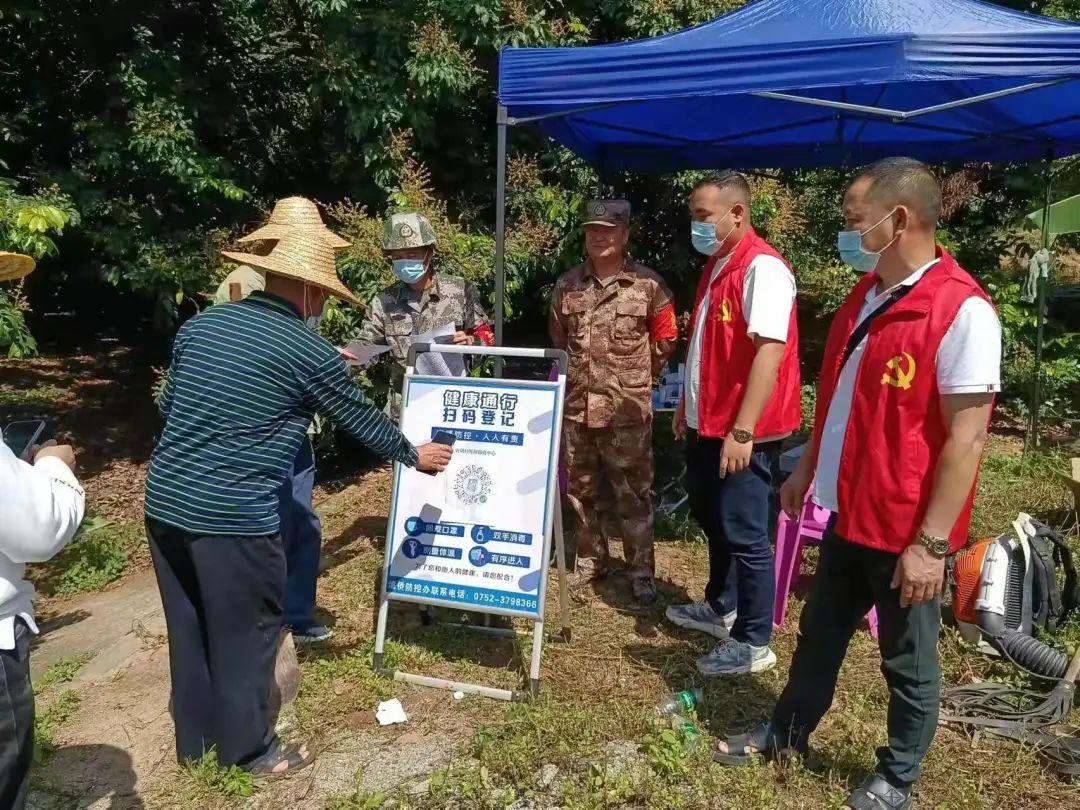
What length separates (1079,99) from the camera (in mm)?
4492

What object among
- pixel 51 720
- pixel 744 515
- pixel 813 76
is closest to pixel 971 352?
pixel 744 515

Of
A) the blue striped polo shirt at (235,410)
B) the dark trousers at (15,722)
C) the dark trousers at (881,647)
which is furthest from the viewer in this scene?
the blue striped polo shirt at (235,410)

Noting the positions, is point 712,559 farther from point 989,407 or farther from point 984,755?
point 989,407

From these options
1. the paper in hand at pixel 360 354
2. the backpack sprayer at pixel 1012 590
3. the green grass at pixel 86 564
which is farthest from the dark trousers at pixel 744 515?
the green grass at pixel 86 564

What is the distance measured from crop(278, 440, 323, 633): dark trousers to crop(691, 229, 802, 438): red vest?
180cm

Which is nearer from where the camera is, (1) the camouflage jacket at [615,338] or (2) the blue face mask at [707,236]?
(2) the blue face mask at [707,236]

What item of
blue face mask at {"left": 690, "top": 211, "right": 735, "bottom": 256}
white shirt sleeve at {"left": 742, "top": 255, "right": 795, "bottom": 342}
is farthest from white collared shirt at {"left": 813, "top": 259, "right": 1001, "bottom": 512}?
blue face mask at {"left": 690, "top": 211, "right": 735, "bottom": 256}

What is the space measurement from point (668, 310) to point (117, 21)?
5704 millimetres

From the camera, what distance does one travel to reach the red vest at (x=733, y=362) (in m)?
3.08

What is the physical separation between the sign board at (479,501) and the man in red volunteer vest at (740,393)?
64 centimetres

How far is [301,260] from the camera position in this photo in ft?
8.54

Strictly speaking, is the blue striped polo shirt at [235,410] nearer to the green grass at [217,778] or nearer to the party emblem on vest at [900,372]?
the green grass at [217,778]

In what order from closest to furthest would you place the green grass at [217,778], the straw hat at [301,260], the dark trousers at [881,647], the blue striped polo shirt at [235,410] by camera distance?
the dark trousers at [881,647] < the blue striped polo shirt at [235,410] < the straw hat at [301,260] < the green grass at [217,778]

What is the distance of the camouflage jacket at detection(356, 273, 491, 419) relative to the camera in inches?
159
